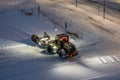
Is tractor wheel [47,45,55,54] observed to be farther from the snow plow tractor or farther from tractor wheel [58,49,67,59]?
tractor wheel [58,49,67,59]

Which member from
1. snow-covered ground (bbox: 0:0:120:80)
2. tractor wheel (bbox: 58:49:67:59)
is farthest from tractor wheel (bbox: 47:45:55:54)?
tractor wheel (bbox: 58:49:67:59)

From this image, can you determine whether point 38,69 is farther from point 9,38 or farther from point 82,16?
point 82,16

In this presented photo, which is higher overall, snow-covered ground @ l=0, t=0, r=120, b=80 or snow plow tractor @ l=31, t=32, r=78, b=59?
snow plow tractor @ l=31, t=32, r=78, b=59

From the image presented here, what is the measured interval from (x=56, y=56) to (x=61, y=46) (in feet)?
3.10

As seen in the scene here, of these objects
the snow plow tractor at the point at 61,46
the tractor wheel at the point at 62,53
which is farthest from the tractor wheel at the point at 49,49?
the tractor wheel at the point at 62,53

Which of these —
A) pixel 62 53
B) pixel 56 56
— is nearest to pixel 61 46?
pixel 56 56

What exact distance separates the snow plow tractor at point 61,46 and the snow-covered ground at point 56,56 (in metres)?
0.46

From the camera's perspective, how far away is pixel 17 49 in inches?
1117

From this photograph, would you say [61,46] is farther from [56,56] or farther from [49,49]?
[49,49]

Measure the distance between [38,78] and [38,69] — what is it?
1858 millimetres

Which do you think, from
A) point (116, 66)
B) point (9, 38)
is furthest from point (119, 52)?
point (9, 38)

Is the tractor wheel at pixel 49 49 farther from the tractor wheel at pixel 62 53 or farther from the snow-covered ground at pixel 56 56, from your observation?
the tractor wheel at pixel 62 53

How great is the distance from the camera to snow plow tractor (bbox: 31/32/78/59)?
993 inches

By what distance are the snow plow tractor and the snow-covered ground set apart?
0.46 metres
